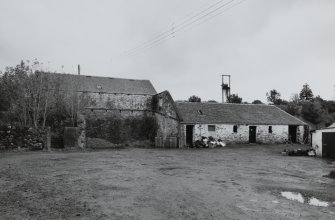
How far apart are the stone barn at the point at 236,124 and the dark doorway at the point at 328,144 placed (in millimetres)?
11131

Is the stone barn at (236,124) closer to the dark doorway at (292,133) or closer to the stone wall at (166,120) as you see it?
the dark doorway at (292,133)

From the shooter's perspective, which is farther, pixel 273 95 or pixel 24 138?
pixel 273 95

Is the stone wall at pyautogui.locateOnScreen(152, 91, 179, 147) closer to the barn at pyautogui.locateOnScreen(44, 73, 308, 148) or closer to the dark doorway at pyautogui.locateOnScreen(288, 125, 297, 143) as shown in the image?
the barn at pyautogui.locateOnScreen(44, 73, 308, 148)

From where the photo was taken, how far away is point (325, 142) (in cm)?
2348

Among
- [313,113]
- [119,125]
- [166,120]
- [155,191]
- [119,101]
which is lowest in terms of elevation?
[155,191]

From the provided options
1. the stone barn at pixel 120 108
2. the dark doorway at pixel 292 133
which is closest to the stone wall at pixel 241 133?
the dark doorway at pixel 292 133

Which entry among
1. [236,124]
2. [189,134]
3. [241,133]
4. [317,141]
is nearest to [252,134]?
[241,133]

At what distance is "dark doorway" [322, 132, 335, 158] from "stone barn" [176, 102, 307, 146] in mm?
11131

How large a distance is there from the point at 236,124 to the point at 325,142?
1139 cm

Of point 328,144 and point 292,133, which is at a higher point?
point 292,133

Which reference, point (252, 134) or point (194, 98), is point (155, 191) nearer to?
point (252, 134)

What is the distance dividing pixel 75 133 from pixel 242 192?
59.6 ft

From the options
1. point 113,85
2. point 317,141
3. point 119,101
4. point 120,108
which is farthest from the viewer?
point 113,85

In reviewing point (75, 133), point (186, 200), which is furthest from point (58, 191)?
point (75, 133)
